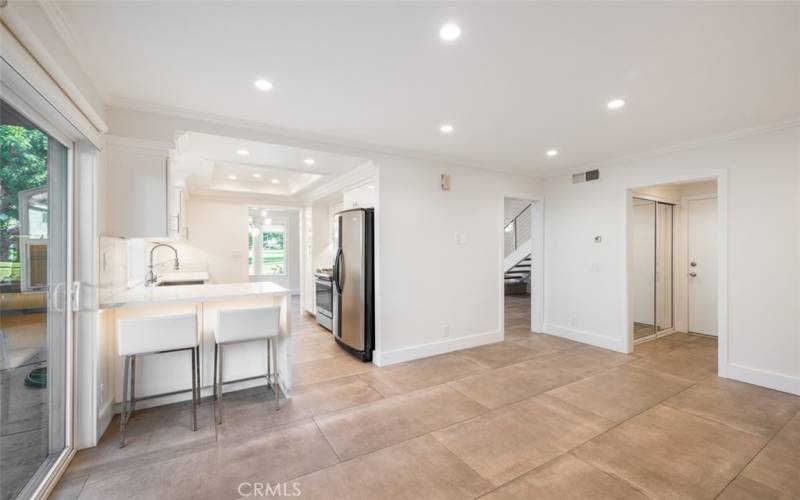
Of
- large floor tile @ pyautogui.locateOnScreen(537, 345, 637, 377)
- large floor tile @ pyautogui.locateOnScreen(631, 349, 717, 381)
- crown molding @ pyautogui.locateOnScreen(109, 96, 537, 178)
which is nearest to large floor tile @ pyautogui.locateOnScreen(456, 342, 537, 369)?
large floor tile @ pyautogui.locateOnScreen(537, 345, 637, 377)

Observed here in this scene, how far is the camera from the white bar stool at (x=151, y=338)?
2.44 metres

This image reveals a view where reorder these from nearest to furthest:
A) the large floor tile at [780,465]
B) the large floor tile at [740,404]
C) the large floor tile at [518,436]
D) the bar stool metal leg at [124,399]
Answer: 1. the large floor tile at [780,465]
2. the large floor tile at [518,436]
3. the bar stool metal leg at [124,399]
4. the large floor tile at [740,404]

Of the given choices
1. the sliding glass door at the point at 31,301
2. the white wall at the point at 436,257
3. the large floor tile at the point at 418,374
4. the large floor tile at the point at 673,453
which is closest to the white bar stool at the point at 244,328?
the sliding glass door at the point at 31,301

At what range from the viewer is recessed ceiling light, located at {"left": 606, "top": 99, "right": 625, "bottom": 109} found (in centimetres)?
271

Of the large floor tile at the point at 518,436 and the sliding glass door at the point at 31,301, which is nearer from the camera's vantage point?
the sliding glass door at the point at 31,301

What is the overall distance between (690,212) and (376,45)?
19.1 ft

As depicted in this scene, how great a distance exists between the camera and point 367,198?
4.34 metres

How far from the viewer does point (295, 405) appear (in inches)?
116

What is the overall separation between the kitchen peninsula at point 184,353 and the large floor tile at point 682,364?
409 cm

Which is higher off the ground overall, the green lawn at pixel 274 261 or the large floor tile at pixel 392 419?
the green lawn at pixel 274 261

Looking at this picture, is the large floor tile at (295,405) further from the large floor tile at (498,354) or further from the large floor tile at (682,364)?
the large floor tile at (682,364)

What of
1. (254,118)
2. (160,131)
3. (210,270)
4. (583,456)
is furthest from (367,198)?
(210,270)

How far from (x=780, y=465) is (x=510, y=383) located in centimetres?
183

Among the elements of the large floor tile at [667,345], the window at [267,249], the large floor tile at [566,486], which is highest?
the window at [267,249]
